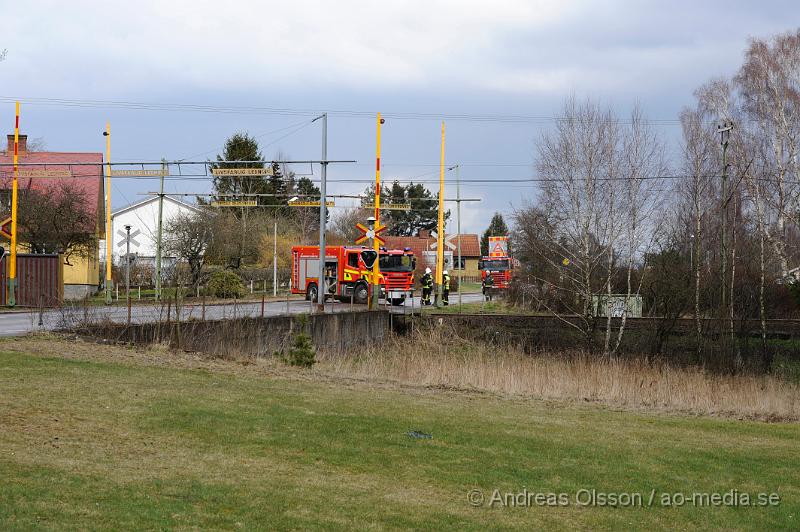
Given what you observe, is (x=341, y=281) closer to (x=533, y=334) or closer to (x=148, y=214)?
(x=533, y=334)

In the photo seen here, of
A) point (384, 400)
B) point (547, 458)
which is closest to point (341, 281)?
point (384, 400)

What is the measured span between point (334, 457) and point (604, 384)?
412 inches

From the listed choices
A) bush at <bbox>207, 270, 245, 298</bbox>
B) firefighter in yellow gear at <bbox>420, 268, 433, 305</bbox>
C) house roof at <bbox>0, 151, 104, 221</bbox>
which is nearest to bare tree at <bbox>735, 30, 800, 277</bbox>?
firefighter in yellow gear at <bbox>420, 268, 433, 305</bbox>

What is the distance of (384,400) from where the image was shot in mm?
13938

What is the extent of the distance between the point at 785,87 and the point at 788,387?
25.5m

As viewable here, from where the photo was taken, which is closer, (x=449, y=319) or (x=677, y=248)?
(x=677, y=248)

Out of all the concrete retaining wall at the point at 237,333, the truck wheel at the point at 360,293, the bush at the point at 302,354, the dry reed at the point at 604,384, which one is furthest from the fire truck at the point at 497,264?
the bush at the point at 302,354

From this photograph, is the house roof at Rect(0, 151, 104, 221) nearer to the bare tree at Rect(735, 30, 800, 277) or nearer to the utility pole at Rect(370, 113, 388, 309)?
the utility pole at Rect(370, 113, 388, 309)

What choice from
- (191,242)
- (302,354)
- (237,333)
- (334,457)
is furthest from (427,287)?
(334,457)

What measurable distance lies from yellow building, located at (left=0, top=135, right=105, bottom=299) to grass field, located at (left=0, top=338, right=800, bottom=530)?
113ft

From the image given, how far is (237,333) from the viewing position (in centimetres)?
2264

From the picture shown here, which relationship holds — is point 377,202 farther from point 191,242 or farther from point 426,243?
point 426,243

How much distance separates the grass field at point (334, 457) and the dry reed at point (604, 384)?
1743 mm

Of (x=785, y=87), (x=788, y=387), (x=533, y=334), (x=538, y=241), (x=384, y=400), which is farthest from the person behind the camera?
(x=785, y=87)
